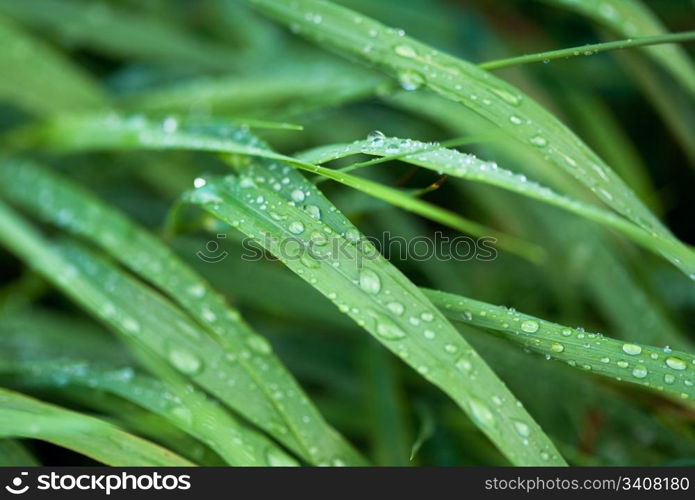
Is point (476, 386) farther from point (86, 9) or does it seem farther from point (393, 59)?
point (86, 9)

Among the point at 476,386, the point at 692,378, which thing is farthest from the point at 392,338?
the point at 692,378

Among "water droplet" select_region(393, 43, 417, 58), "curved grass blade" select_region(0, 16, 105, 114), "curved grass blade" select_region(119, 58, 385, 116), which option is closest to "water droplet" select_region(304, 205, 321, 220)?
"water droplet" select_region(393, 43, 417, 58)

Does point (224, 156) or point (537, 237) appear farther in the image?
point (537, 237)

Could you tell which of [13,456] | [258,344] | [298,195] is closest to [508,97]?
[298,195]

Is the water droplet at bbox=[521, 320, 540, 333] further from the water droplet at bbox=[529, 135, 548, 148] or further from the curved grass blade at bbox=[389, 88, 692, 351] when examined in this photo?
the curved grass blade at bbox=[389, 88, 692, 351]

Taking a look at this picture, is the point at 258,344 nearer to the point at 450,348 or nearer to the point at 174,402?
the point at 174,402

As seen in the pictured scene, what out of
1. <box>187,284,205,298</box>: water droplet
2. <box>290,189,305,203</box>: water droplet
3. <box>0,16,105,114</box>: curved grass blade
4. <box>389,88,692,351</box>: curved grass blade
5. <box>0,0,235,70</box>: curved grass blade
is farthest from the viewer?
<box>0,0,235,70</box>: curved grass blade

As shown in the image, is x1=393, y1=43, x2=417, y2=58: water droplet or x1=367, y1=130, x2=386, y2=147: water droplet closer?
x1=367, y1=130, x2=386, y2=147: water droplet

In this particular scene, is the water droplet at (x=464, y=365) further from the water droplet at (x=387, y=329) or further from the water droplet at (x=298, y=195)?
the water droplet at (x=298, y=195)
